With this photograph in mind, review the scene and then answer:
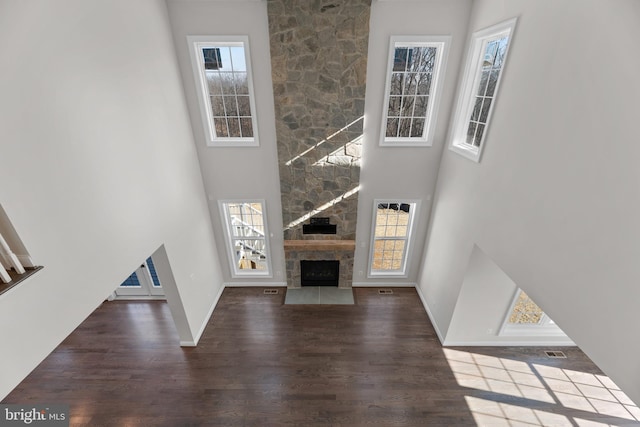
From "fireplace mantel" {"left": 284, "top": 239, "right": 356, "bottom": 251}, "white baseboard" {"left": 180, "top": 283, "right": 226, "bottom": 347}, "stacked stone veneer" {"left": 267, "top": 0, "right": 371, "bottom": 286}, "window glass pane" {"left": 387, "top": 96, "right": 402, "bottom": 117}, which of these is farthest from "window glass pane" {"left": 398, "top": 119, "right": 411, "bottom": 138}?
"white baseboard" {"left": 180, "top": 283, "right": 226, "bottom": 347}

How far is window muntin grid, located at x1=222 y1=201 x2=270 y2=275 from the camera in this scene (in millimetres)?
6090

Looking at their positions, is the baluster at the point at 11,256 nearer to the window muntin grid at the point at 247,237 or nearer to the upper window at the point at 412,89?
the window muntin grid at the point at 247,237

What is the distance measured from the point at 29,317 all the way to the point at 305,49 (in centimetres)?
479

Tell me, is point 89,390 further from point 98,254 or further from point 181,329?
point 98,254

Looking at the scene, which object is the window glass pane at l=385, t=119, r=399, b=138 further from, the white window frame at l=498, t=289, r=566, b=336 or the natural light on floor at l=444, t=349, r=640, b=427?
the natural light on floor at l=444, t=349, r=640, b=427

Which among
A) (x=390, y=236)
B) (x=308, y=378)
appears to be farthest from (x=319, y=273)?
(x=308, y=378)

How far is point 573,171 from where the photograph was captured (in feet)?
8.50

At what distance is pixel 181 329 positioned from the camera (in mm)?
5098

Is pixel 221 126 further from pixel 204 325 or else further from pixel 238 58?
pixel 204 325

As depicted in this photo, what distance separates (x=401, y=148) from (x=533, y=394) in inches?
179

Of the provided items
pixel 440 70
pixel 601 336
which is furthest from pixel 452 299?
pixel 440 70

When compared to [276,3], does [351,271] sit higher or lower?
lower

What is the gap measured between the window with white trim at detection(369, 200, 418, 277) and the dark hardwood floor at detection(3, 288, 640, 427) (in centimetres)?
114

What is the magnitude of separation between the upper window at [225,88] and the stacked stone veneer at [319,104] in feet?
1.80
